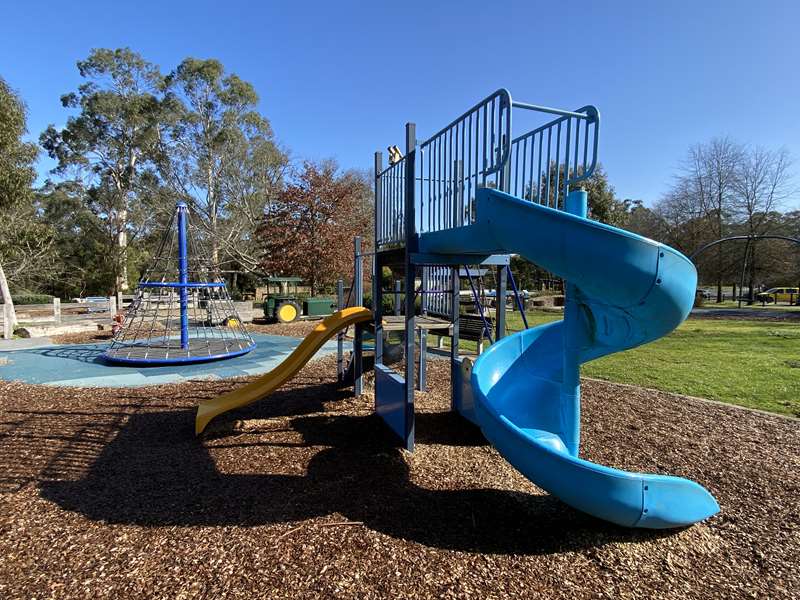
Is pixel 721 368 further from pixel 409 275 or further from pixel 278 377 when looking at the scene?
pixel 278 377

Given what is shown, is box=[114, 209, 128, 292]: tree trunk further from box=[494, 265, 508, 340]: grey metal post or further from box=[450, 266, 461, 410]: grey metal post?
box=[494, 265, 508, 340]: grey metal post

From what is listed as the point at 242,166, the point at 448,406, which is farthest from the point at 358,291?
the point at 242,166

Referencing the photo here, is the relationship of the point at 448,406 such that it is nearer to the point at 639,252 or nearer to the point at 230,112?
the point at 639,252

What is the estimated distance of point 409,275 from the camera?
4.88 m

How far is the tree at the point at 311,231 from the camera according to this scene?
2328 cm

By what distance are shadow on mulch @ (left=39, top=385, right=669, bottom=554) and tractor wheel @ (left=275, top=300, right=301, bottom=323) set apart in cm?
1380

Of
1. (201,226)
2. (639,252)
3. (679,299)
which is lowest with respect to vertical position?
A: (679,299)

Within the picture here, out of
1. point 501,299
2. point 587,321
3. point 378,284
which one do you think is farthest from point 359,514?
point 501,299

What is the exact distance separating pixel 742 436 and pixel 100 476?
6.83m

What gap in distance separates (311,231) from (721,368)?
18.9 meters

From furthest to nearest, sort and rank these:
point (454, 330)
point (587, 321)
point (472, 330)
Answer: point (472, 330) < point (454, 330) < point (587, 321)

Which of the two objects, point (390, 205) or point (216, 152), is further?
point (216, 152)

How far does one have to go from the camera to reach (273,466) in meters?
4.45

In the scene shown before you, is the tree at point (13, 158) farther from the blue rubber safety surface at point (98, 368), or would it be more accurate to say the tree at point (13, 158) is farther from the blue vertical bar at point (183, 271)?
the blue vertical bar at point (183, 271)
